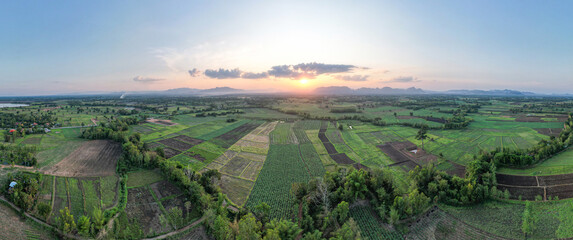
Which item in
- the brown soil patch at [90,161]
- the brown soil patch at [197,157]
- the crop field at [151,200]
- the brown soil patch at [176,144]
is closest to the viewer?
the crop field at [151,200]

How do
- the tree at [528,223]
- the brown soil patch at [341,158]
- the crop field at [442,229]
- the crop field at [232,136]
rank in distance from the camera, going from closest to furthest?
the tree at [528,223], the crop field at [442,229], the brown soil patch at [341,158], the crop field at [232,136]

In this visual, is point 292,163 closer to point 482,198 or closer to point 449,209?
point 449,209

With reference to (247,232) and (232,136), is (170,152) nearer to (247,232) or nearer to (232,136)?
(232,136)

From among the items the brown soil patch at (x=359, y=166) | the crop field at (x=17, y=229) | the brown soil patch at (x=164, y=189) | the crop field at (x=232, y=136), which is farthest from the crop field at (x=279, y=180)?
the crop field at (x=17, y=229)

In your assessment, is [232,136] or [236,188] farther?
[232,136]

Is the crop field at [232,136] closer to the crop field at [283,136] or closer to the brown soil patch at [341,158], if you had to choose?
the crop field at [283,136]

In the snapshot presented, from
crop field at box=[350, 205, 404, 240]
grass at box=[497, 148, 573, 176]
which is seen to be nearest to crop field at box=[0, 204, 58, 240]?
crop field at box=[350, 205, 404, 240]

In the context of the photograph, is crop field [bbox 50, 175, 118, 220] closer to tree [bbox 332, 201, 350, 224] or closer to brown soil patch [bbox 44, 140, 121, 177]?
brown soil patch [bbox 44, 140, 121, 177]

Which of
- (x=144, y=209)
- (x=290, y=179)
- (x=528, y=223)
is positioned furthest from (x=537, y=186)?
(x=144, y=209)
